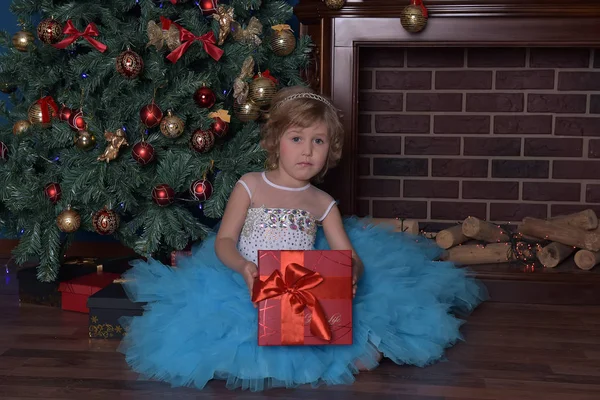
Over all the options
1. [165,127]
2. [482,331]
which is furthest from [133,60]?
[482,331]

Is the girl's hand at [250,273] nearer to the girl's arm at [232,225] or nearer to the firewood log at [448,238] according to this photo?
the girl's arm at [232,225]

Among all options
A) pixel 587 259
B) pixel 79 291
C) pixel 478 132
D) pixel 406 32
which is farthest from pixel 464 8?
pixel 79 291

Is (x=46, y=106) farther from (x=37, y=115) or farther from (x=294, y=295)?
(x=294, y=295)

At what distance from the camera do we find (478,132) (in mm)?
3279

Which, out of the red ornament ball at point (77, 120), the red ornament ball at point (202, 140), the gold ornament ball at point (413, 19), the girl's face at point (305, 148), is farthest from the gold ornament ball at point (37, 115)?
the gold ornament ball at point (413, 19)

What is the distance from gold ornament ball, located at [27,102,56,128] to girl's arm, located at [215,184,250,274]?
86 cm

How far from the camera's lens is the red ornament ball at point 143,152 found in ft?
8.20

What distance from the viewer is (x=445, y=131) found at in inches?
130

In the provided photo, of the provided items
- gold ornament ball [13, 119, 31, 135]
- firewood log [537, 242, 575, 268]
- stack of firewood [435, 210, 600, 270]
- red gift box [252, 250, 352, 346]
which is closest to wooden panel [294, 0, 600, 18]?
stack of firewood [435, 210, 600, 270]

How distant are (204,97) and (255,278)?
91cm

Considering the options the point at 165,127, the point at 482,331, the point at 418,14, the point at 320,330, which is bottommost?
the point at 482,331

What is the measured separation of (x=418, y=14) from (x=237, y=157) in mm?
877

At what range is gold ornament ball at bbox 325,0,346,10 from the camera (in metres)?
2.82

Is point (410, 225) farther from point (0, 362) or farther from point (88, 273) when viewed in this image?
point (0, 362)
